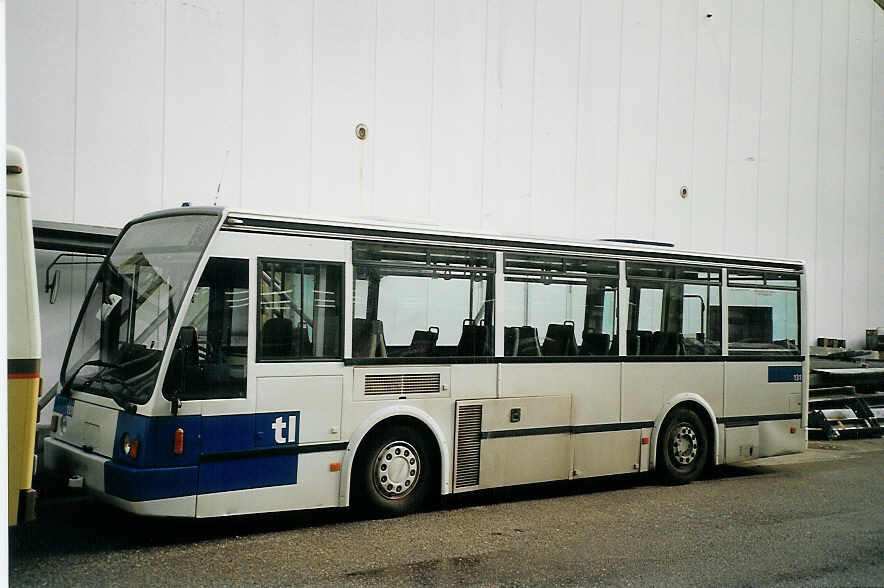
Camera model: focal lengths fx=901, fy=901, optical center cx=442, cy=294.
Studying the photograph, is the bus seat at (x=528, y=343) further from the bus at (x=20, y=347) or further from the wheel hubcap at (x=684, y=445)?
the bus at (x=20, y=347)

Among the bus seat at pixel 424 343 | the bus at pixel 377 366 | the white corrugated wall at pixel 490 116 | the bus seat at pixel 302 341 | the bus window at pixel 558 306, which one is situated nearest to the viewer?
the bus at pixel 377 366

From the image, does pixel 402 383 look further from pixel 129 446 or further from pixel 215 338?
pixel 129 446

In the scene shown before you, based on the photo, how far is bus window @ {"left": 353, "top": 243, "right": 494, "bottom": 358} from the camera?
317 inches

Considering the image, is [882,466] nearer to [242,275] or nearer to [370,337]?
[370,337]

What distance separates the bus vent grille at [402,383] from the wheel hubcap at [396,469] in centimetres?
49

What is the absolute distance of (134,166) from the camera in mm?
10812

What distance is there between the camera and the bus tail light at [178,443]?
6844 mm

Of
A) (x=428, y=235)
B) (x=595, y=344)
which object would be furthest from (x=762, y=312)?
(x=428, y=235)

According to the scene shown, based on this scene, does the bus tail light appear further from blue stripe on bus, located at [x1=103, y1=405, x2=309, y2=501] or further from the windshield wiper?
the windshield wiper

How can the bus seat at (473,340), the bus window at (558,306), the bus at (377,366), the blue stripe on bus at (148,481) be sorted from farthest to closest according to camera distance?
the bus window at (558,306) → the bus seat at (473,340) → the bus at (377,366) → the blue stripe on bus at (148,481)

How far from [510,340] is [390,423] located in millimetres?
1576

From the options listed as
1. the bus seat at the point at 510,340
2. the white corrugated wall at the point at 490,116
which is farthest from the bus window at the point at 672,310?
the white corrugated wall at the point at 490,116

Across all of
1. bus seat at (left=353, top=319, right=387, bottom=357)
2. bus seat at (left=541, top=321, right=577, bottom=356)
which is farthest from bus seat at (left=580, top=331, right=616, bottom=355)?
bus seat at (left=353, top=319, right=387, bottom=357)

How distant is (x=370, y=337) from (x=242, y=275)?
4.42ft
